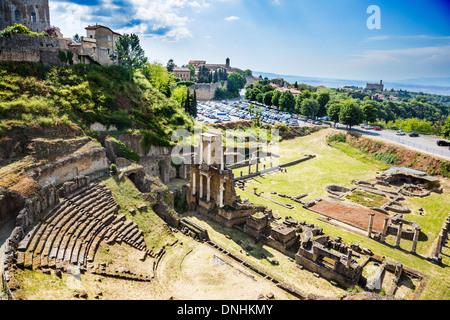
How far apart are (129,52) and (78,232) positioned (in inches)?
1386

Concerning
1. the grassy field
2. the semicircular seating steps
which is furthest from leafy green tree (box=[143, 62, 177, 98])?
the semicircular seating steps

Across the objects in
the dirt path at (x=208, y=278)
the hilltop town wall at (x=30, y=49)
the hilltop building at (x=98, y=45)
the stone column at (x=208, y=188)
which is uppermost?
the hilltop building at (x=98, y=45)

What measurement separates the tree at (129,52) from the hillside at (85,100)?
12.4 ft

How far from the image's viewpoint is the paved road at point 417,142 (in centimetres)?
4762

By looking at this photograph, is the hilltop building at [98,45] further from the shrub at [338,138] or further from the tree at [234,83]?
the tree at [234,83]

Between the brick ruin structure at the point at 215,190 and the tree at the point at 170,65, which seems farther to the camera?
the tree at the point at 170,65

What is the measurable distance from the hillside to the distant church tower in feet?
66.3

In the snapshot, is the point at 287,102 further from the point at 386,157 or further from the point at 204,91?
the point at 386,157

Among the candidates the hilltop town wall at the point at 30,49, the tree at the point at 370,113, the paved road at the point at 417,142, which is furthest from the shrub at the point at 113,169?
the tree at the point at 370,113

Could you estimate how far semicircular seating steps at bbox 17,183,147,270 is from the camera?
1478 cm

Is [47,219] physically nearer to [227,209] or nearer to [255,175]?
[227,209]

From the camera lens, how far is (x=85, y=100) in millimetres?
32188
